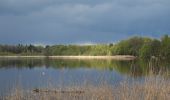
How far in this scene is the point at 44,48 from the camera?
16312 centimetres

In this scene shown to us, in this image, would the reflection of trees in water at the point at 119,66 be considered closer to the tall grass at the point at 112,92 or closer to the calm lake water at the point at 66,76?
the calm lake water at the point at 66,76

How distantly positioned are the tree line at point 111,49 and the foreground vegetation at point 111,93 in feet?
191

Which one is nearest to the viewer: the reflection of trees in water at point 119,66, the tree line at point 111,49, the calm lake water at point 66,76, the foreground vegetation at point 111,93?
the foreground vegetation at point 111,93

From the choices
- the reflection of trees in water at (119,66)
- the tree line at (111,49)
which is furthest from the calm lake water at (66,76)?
the tree line at (111,49)

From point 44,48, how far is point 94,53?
34.3 m

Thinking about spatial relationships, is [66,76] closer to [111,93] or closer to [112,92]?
[112,92]

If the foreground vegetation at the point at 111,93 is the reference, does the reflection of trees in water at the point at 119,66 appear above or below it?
below

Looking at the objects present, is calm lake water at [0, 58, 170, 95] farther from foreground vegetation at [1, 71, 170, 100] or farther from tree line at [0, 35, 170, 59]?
tree line at [0, 35, 170, 59]

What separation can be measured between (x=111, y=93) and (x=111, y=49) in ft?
358

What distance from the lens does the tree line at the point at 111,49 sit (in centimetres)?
8281

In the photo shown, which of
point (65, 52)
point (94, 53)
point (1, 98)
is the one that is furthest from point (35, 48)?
point (1, 98)

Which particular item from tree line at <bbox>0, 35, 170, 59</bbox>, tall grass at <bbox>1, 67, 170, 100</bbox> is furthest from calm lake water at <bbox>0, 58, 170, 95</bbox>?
tree line at <bbox>0, 35, 170, 59</bbox>

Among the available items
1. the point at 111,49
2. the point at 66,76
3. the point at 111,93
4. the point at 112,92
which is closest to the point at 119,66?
the point at 66,76

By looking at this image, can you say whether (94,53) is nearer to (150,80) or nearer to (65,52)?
(65,52)
